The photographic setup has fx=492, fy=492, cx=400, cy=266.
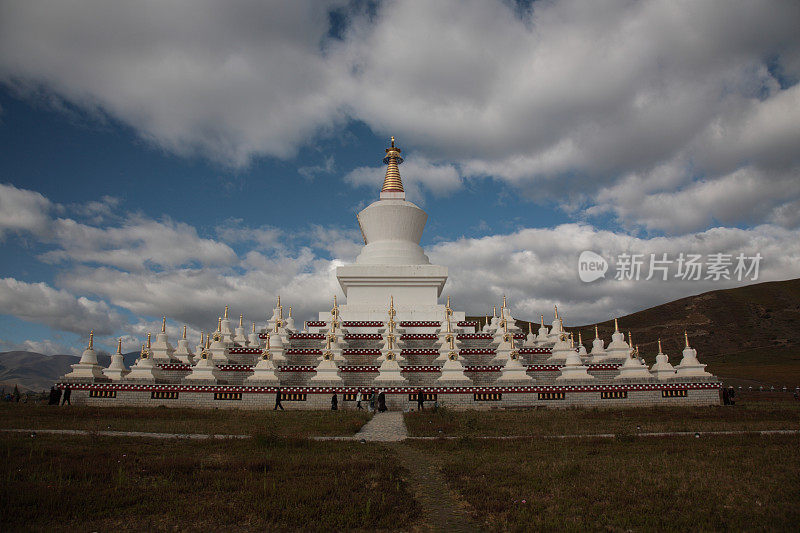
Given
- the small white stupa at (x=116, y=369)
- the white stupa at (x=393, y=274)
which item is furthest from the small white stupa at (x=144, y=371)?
the white stupa at (x=393, y=274)

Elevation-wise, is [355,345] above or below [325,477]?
above

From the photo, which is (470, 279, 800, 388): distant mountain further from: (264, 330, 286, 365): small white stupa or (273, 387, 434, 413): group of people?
(264, 330, 286, 365): small white stupa

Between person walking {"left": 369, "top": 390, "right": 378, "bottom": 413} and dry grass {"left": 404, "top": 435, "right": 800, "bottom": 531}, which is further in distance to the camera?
person walking {"left": 369, "top": 390, "right": 378, "bottom": 413}

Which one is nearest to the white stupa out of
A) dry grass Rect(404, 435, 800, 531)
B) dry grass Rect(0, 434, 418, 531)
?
dry grass Rect(404, 435, 800, 531)

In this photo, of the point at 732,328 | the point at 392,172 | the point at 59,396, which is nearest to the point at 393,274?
the point at 392,172

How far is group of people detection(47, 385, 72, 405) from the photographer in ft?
56.6

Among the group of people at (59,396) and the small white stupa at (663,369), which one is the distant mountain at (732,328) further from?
the group of people at (59,396)

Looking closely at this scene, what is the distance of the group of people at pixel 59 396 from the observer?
17.3m

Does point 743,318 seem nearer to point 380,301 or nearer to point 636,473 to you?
point 380,301

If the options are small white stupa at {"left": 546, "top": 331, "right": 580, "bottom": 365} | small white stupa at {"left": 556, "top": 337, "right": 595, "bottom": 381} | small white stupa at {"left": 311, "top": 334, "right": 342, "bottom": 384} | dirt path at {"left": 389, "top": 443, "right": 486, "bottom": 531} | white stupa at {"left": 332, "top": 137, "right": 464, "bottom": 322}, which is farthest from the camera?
white stupa at {"left": 332, "top": 137, "right": 464, "bottom": 322}

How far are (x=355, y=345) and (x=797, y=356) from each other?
44.6m

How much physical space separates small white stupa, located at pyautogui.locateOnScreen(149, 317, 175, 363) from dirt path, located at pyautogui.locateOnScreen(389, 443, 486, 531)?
1822 cm

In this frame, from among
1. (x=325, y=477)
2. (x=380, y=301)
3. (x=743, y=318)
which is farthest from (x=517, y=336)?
(x=743, y=318)

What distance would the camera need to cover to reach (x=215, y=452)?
8.65 m
